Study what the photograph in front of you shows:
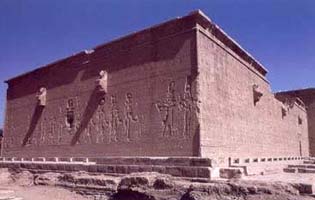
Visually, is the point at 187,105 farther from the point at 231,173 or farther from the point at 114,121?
the point at 231,173

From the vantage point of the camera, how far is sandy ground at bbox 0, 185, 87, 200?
29.7 feet

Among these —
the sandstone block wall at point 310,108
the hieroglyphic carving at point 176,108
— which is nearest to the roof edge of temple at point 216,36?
the hieroglyphic carving at point 176,108

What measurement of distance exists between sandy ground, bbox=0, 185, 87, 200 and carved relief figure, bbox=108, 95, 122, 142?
3.25 m

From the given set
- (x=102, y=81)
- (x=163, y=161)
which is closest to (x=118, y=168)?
(x=163, y=161)

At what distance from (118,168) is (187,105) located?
9.77 feet

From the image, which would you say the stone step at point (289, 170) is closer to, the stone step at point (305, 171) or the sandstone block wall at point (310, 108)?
the stone step at point (305, 171)

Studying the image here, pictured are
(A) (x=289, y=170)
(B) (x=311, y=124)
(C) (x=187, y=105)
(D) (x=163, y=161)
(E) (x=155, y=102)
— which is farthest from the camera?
(B) (x=311, y=124)

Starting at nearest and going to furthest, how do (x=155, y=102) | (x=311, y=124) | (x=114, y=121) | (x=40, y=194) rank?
(x=40, y=194), (x=155, y=102), (x=114, y=121), (x=311, y=124)

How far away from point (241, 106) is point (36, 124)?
33.6 feet

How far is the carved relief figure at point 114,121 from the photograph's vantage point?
1276 centimetres

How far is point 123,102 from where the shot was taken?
41.7 ft

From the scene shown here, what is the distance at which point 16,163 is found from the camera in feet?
44.0

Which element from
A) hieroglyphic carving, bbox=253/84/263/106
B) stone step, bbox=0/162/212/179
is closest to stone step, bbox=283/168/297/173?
Result: stone step, bbox=0/162/212/179

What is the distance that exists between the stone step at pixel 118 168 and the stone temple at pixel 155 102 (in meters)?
0.49
